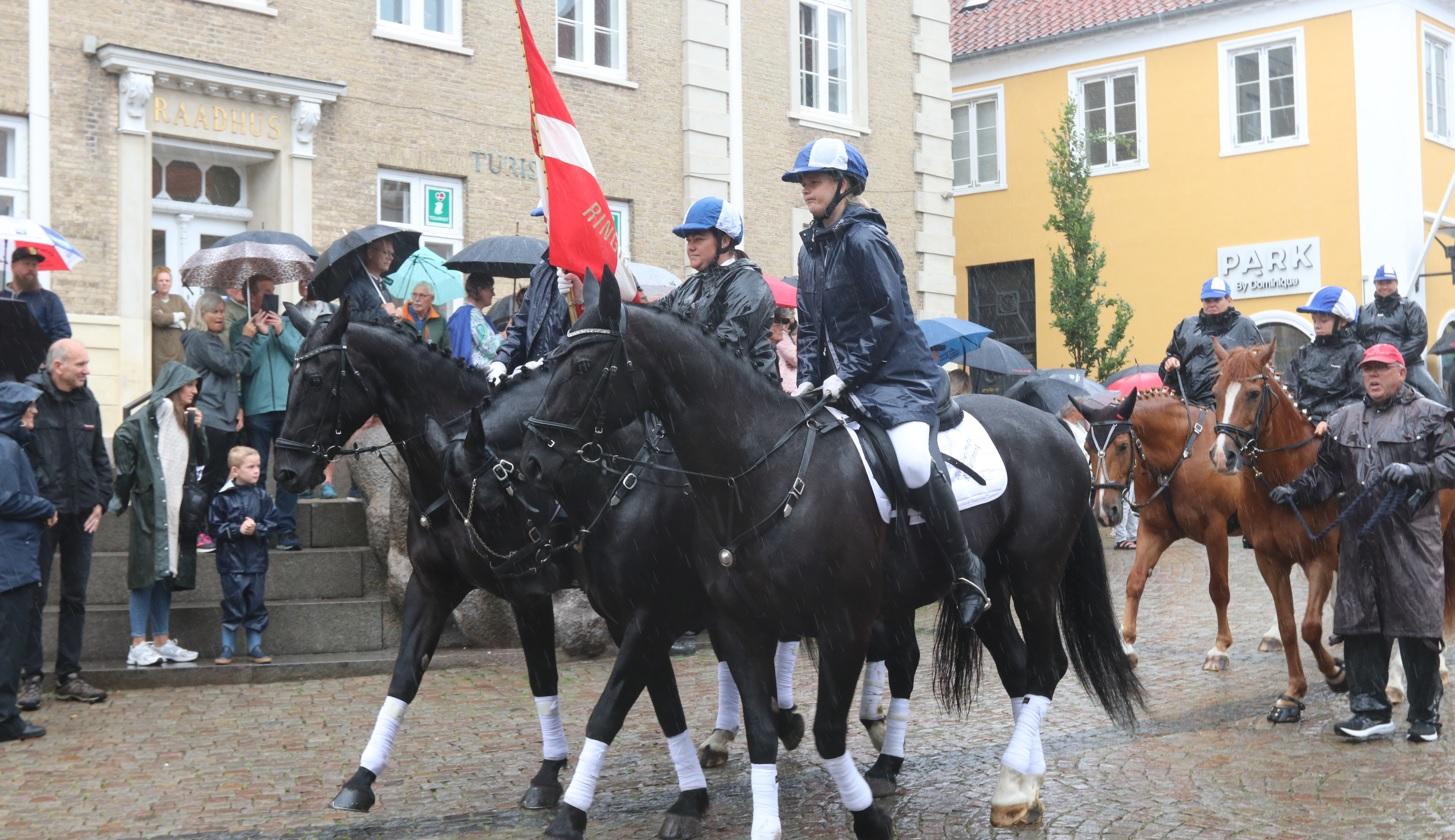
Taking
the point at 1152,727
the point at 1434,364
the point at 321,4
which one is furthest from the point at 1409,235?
the point at 1152,727

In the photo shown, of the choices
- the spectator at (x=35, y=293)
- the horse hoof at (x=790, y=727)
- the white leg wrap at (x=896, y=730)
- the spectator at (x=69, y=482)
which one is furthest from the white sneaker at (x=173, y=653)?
the white leg wrap at (x=896, y=730)

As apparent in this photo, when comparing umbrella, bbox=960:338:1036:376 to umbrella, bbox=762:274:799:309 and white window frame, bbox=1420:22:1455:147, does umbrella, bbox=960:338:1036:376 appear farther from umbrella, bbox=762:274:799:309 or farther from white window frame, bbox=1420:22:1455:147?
white window frame, bbox=1420:22:1455:147

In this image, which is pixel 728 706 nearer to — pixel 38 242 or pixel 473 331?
pixel 473 331

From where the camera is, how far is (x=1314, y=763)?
7.73m

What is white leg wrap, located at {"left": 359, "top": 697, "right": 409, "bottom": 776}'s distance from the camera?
671 centimetres

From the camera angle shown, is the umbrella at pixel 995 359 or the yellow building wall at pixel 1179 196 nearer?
the umbrella at pixel 995 359

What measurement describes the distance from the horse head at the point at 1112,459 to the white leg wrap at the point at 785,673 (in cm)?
368

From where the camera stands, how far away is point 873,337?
6.18 metres

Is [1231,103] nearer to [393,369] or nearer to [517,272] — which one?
[517,272]

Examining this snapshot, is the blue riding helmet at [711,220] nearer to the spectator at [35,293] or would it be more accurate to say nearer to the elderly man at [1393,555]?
the elderly man at [1393,555]

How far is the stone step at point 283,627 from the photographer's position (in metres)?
10.8

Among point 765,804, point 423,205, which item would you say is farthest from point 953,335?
point 765,804

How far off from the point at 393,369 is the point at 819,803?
283 centimetres

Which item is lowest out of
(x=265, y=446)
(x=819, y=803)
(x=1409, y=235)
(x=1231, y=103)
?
(x=819, y=803)
